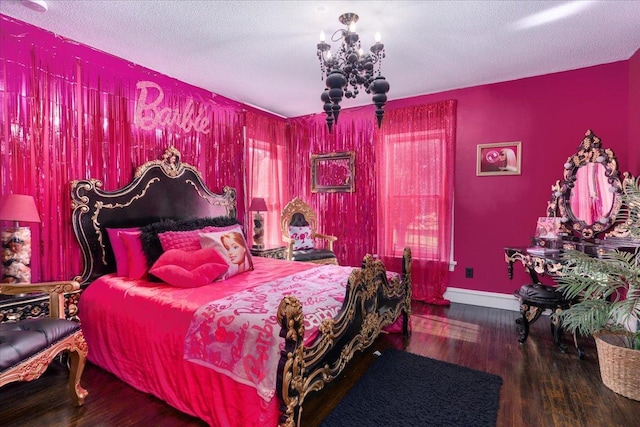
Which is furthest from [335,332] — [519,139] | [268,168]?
[268,168]

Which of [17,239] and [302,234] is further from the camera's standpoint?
[302,234]

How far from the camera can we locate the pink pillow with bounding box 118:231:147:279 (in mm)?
2760

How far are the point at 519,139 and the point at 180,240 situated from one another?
3841 mm

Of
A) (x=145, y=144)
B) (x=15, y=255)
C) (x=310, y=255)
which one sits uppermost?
(x=145, y=144)

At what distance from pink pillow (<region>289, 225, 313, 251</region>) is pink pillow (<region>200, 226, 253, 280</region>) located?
155 cm

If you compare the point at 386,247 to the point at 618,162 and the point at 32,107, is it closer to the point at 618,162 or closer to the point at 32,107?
the point at 618,162

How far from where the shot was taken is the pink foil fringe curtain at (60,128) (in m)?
2.49

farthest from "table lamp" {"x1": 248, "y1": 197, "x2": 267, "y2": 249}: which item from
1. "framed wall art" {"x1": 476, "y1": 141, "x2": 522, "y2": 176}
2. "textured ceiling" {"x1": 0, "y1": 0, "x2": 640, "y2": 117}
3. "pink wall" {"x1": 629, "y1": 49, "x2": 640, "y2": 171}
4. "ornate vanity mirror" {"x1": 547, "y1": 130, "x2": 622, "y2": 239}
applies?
"pink wall" {"x1": 629, "y1": 49, "x2": 640, "y2": 171}

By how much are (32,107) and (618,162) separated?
210 inches

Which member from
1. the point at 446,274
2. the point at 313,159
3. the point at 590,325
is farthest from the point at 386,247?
the point at 590,325

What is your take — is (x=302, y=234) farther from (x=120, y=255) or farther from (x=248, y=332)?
(x=248, y=332)

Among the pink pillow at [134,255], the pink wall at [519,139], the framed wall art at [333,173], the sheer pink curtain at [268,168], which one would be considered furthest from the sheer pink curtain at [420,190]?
the pink pillow at [134,255]

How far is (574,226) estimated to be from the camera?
3451mm

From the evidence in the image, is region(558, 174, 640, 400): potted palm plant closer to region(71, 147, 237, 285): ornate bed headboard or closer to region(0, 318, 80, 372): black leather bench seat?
region(0, 318, 80, 372): black leather bench seat
